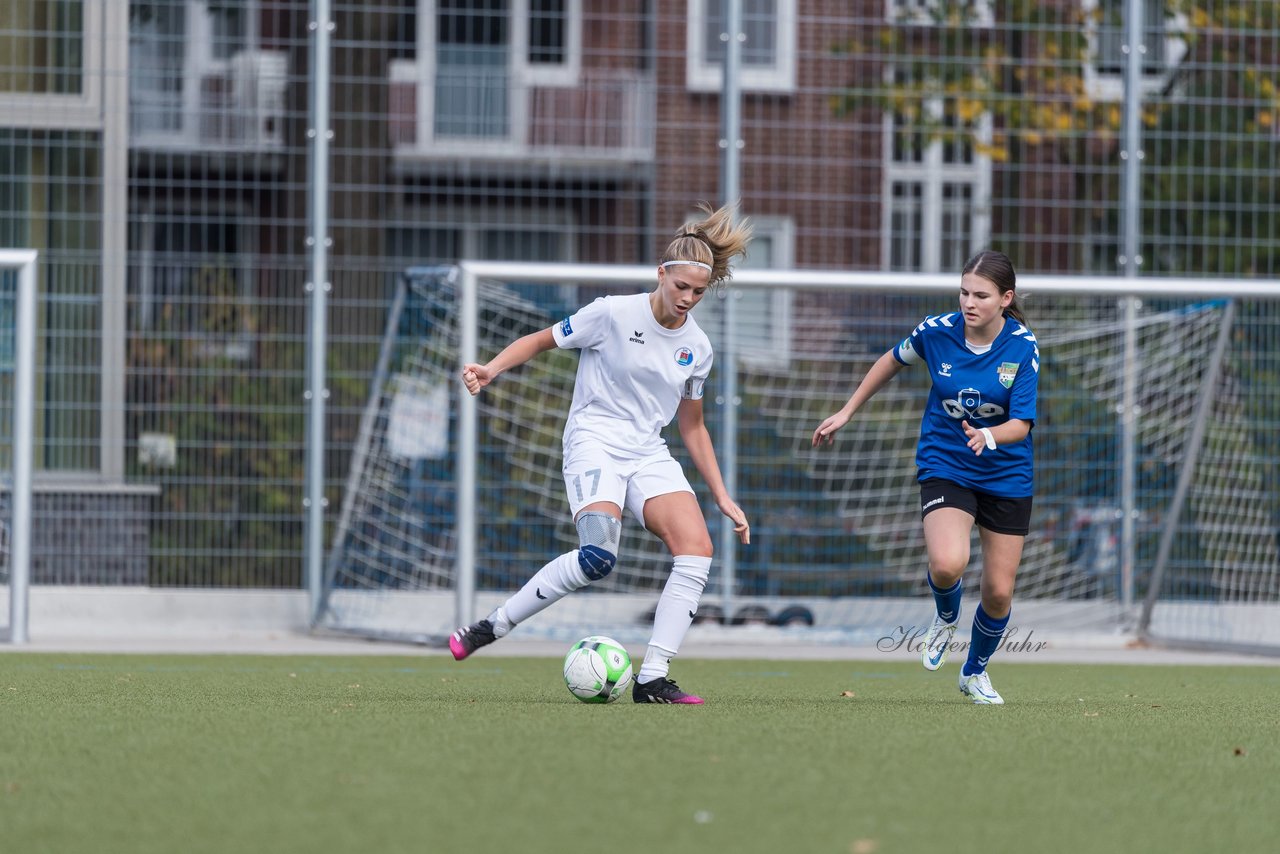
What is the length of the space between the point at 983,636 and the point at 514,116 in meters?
5.31

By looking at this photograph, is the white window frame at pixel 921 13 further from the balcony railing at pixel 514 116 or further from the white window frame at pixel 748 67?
the balcony railing at pixel 514 116

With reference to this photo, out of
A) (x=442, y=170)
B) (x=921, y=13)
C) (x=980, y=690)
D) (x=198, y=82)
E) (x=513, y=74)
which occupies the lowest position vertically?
(x=980, y=690)

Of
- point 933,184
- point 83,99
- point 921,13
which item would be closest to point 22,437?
point 83,99

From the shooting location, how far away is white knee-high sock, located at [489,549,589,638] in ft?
20.5

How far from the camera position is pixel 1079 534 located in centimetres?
1079

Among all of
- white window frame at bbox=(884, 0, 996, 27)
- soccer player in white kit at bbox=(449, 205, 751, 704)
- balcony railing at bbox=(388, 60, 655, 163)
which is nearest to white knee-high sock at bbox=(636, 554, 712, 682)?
soccer player in white kit at bbox=(449, 205, 751, 704)

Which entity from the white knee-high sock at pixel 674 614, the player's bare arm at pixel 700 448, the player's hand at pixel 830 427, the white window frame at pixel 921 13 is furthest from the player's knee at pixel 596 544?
the white window frame at pixel 921 13

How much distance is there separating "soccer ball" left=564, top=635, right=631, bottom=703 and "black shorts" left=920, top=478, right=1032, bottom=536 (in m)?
1.19

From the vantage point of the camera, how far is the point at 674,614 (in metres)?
6.19

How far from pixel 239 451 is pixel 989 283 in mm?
5296

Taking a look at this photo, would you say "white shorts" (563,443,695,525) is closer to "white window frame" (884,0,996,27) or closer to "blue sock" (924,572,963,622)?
"blue sock" (924,572,963,622)

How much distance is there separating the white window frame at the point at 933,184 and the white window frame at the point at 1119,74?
0.76m

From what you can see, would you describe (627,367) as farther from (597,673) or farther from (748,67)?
(748,67)

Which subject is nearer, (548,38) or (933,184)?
(548,38)
